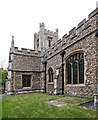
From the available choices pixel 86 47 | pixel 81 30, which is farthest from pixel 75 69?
pixel 81 30

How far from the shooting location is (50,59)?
65.7 ft

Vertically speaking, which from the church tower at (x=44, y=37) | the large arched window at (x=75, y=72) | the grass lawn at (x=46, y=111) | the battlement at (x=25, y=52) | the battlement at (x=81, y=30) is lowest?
the grass lawn at (x=46, y=111)

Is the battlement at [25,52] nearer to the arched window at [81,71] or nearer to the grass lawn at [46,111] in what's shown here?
the arched window at [81,71]

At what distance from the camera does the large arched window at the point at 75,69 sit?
1287 cm

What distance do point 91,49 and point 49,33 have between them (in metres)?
25.8

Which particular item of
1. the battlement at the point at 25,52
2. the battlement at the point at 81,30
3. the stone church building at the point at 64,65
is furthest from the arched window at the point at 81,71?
the battlement at the point at 25,52

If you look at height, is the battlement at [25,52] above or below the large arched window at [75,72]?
above

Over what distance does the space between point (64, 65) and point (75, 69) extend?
6.57ft

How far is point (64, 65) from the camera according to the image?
1566 centimetres

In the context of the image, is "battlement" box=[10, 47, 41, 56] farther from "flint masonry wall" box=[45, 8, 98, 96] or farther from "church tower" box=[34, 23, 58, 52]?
"church tower" box=[34, 23, 58, 52]

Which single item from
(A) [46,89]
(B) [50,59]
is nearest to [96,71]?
(B) [50,59]

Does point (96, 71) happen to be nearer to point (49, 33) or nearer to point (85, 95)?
point (85, 95)

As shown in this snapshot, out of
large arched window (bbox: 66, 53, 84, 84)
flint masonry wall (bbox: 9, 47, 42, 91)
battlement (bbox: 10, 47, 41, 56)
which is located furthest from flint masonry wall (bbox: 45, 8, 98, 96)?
battlement (bbox: 10, 47, 41, 56)

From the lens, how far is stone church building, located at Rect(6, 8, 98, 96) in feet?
37.3
